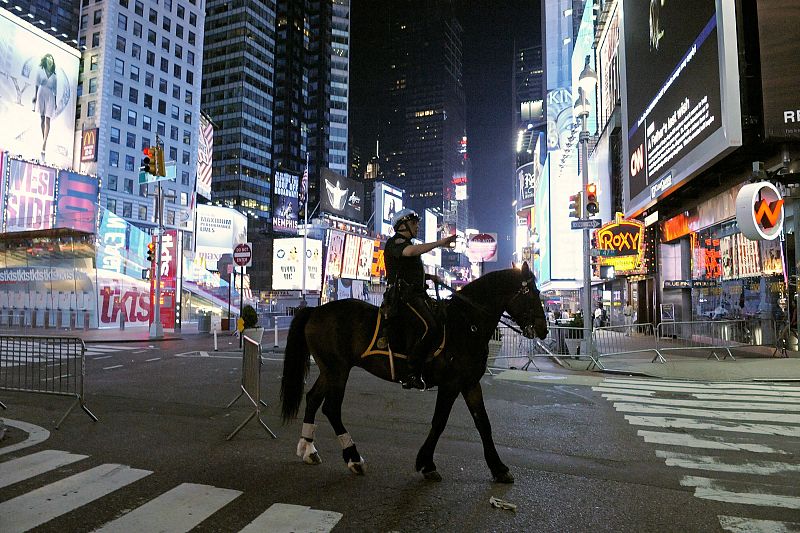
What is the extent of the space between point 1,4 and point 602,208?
2979 inches

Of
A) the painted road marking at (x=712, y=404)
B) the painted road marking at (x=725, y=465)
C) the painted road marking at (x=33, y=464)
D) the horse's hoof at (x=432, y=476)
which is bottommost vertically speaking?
the painted road marking at (x=712, y=404)

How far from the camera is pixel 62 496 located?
4.66 meters

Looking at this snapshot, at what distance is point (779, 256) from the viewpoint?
17.1m

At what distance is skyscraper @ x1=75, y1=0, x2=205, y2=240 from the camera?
65.2m

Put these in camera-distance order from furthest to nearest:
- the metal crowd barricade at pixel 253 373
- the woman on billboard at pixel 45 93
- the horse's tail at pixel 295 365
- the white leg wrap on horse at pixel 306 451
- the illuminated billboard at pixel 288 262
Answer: the woman on billboard at pixel 45 93
the illuminated billboard at pixel 288 262
the metal crowd barricade at pixel 253 373
the horse's tail at pixel 295 365
the white leg wrap on horse at pixel 306 451

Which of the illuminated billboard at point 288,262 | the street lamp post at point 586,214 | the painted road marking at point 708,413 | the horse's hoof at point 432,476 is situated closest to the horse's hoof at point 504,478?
the horse's hoof at point 432,476

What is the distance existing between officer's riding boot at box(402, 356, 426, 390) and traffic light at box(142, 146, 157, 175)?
21810 mm

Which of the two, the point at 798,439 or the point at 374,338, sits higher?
the point at 374,338

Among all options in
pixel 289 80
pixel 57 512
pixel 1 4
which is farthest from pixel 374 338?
pixel 289 80

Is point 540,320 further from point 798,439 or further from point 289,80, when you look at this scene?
point 289,80

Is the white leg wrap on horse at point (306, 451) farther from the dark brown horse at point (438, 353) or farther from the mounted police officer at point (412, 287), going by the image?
the mounted police officer at point (412, 287)

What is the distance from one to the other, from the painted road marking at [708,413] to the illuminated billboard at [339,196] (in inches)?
2475

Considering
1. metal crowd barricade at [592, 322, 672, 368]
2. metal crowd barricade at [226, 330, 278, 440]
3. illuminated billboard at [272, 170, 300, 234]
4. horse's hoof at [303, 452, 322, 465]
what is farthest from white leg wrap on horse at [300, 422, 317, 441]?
illuminated billboard at [272, 170, 300, 234]

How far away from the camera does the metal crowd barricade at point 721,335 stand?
16.7 meters
